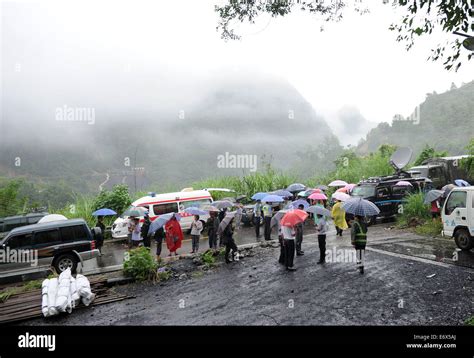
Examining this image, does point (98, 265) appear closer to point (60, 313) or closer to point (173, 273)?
point (173, 273)

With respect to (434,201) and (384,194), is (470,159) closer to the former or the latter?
(434,201)

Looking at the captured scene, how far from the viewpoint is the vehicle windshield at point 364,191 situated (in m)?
15.1

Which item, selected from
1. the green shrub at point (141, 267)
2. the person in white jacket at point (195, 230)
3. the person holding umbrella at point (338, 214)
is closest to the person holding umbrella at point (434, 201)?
the person holding umbrella at point (338, 214)

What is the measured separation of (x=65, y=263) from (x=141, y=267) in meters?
2.69

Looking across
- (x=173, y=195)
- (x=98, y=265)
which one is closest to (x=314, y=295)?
(x=98, y=265)

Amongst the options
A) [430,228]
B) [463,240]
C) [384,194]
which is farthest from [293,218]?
[384,194]

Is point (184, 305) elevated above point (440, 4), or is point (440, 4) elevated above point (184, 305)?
point (440, 4)

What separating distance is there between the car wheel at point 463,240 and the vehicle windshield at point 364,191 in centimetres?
548

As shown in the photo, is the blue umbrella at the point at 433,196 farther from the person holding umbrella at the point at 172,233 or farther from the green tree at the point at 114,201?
the green tree at the point at 114,201

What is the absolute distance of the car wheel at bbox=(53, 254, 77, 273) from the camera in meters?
9.72

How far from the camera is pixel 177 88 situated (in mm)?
156375

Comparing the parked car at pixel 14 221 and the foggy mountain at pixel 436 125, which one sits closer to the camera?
the parked car at pixel 14 221
